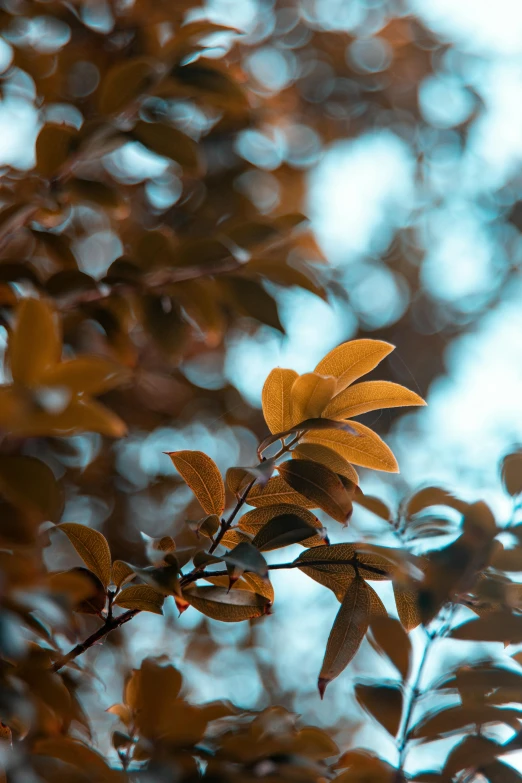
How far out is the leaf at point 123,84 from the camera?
869mm

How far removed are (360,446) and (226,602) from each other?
173 mm

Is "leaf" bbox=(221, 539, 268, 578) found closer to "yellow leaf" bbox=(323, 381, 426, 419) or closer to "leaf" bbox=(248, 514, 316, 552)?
"leaf" bbox=(248, 514, 316, 552)

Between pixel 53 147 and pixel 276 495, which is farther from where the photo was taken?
pixel 53 147

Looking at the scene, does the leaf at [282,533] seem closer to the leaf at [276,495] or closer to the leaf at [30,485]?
the leaf at [276,495]

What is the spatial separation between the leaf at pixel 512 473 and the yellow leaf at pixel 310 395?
149 mm

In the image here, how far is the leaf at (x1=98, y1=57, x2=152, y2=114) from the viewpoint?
869 mm

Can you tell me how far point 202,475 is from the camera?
60 centimetres

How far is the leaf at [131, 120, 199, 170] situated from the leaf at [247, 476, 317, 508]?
0.48 metres

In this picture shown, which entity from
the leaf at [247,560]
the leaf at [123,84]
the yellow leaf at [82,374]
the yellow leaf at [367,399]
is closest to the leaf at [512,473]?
the yellow leaf at [367,399]

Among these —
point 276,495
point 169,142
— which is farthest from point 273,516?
point 169,142

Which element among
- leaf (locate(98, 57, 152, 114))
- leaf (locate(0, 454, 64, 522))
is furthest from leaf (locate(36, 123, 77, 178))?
leaf (locate(0, 454, 64, 522))

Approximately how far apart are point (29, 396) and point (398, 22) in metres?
3.41

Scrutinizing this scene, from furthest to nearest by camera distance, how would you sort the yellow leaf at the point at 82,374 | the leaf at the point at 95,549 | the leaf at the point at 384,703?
1. the leaf at the point at 95,549
2. the leaf at the point at 384,703
3. the yellow leaf at the point at 82,374

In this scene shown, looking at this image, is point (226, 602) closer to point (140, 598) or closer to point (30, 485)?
point (140, 598)
